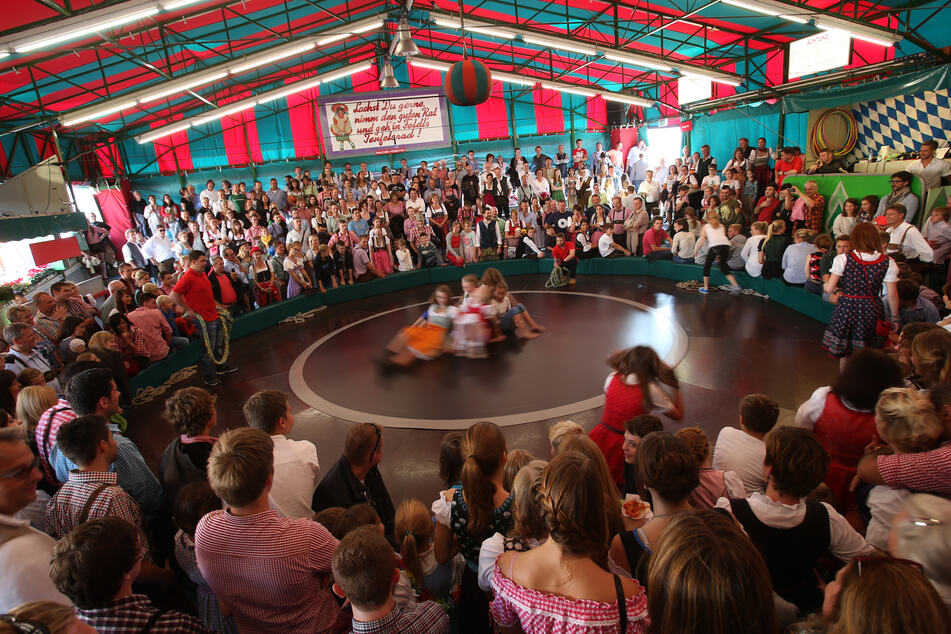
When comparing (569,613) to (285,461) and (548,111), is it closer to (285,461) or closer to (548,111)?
(285,461)

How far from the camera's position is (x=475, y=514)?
232 cm

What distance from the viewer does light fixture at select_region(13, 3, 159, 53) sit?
5996 mm

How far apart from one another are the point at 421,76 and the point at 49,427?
1774 cm

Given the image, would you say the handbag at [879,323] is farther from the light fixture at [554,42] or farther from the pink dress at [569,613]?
the light fixture at [554,42]

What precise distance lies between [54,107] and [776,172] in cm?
1667

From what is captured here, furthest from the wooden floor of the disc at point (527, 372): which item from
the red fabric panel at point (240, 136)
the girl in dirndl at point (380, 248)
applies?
the red fabric panel at point (240, 136)

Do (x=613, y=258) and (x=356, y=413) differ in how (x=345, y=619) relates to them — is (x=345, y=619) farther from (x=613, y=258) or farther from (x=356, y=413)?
(x=613, y=258)

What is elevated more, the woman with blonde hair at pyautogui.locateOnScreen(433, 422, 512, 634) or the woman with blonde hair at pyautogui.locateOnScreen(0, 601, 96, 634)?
the woman with blonde hair at pyautogui.locateOnScreen(0, 601, 96, 634)

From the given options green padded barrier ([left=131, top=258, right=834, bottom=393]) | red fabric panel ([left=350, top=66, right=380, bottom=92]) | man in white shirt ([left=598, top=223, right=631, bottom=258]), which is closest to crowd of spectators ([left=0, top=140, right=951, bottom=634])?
green padded barrier ([left=131, top=258, right=834, bottom=393])

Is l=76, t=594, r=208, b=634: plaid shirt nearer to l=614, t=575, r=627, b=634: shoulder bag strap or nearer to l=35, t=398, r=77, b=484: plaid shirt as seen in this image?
l=614, t=575, r=627, b=634: shoulder bag strap

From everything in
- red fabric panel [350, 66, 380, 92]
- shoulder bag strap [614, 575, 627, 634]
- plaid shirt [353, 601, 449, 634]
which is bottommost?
plaid shirt [353, 601, 449, 634]

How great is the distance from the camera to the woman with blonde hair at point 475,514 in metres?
2.33

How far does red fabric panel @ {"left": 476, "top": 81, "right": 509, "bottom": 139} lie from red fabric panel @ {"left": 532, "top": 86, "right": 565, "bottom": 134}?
1.33 meters

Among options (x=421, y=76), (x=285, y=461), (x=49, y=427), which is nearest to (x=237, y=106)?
(x=421, y=76)
